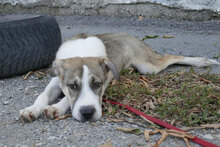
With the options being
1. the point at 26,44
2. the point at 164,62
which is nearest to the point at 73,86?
the point at 26,44

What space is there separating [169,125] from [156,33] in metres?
5.20

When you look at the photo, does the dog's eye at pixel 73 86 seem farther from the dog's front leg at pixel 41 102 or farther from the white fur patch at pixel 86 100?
the dog's front leg at pixel 41 102

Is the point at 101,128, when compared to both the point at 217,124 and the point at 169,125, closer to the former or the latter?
the point at 169,125

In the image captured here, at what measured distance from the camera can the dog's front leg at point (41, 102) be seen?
11.4 feet

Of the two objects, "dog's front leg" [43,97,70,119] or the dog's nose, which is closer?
the dog's nose

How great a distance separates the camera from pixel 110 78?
464 centimetres

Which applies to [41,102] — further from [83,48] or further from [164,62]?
[164,62]

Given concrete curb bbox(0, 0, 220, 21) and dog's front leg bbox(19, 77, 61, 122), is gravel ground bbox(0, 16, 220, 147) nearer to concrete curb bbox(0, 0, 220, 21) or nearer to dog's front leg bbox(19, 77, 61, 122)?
dog's front leg bbox(19, 77, 61, 122)

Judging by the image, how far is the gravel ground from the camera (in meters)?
2.99

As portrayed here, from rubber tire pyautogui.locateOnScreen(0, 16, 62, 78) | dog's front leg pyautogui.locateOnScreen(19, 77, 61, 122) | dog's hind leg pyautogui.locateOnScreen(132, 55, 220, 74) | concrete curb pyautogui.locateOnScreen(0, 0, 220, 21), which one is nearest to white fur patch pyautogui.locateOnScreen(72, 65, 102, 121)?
dog's front leg pyautogui.locateOnScreen(19, 77, 61, 122)

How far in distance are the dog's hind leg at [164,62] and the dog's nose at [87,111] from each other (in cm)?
219

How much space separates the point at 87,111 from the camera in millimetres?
3363

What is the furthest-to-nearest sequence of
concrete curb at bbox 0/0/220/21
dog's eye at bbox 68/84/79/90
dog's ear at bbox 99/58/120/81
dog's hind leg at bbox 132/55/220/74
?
1. concrete curb at bbox 0/0/220/21
2. dog's hind leg at bbox 132/55/220/74
3. dog's ear at bbox 99/58/120/81
4. dog's eye at bbox 68/84/79/90

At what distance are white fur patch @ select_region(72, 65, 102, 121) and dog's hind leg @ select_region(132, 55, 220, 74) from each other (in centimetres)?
192
